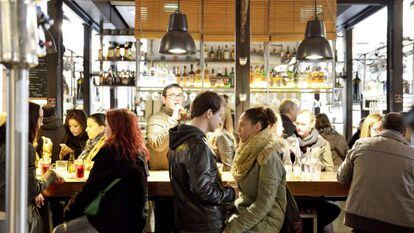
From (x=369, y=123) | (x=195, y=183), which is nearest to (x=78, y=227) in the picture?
(x=195, y=183)

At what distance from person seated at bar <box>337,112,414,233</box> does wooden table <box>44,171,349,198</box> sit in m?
0.49

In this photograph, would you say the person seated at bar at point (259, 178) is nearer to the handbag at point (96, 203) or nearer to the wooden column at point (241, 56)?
the handbag at point (96, 203)

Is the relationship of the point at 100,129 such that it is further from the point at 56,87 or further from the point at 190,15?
the point at 190,15

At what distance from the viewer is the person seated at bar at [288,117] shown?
16.8 ft

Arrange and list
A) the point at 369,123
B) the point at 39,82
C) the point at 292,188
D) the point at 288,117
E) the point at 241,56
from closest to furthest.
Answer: the point at 292,188 → the point at 369,123 → the point at 288,117 → the point at 241,56 → the point at 39,82

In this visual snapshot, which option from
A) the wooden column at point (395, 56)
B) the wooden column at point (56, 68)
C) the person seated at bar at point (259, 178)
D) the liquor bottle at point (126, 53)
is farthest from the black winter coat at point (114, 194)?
the wooden column at point (395, 56)

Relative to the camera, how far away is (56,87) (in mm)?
A: 6957

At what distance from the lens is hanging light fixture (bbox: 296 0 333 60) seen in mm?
5059

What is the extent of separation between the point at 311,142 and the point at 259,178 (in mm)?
2042

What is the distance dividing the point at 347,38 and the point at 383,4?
5.70 ft

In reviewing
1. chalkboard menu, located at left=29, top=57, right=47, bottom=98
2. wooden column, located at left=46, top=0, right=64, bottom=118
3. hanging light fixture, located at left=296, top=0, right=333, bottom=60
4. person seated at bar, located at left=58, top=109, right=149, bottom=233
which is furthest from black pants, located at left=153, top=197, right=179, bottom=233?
chalkboard menu, located at left=29, top=57, right=47, bottom=98

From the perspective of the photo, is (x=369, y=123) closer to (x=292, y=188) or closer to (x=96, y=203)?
(x=292, y=188)

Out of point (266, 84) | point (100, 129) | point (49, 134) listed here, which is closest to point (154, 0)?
point (266, 84)

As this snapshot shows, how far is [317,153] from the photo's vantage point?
15.5 feet
